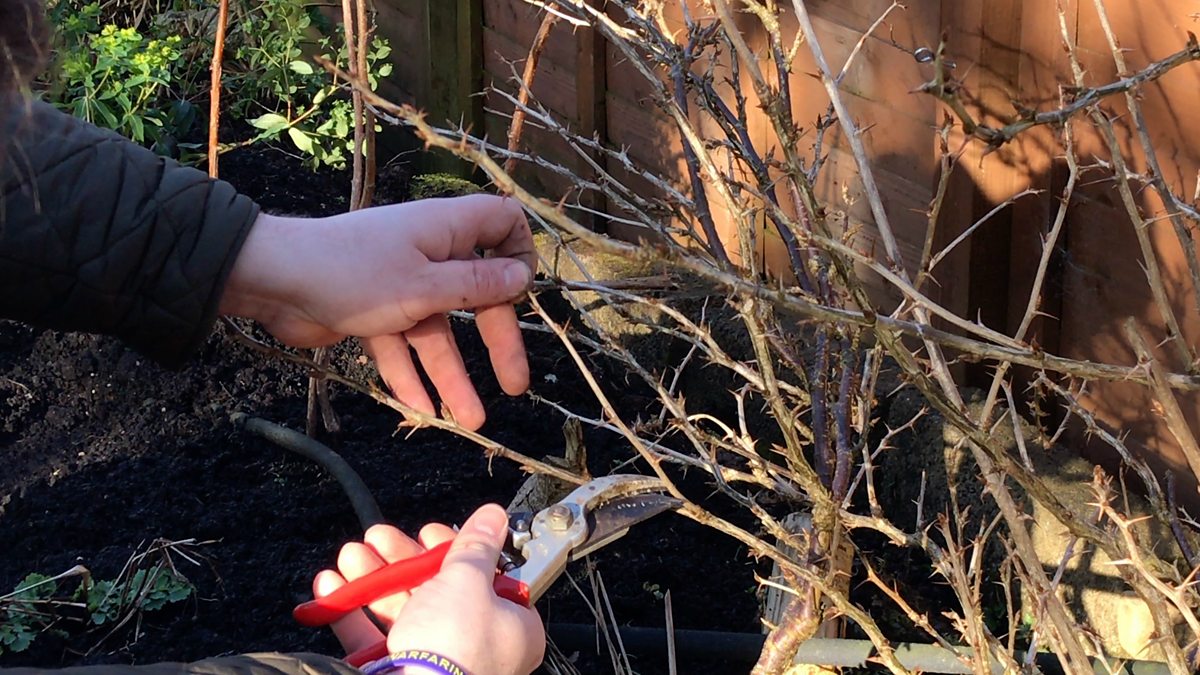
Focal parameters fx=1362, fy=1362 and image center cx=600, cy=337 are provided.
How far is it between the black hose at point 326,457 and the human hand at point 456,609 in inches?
31.0

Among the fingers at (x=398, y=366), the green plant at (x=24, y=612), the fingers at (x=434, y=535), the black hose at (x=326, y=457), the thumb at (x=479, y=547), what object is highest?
the fingers at (x=398, y=366)

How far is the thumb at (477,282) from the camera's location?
1.77m

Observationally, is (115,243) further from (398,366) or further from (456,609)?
(456,609)

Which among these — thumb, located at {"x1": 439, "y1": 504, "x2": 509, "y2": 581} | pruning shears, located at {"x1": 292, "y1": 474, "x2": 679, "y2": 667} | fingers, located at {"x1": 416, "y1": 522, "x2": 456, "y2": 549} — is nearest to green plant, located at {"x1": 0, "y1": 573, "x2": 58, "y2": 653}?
pruning shears, located at {"x1": 292, "y1": 474, "x2": 679, "y2": 667}

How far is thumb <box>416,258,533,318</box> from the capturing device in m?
1.77

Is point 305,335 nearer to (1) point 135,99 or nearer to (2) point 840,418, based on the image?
(2) point 840,418

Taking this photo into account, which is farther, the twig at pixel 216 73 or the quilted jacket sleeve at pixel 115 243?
the twig at pixel 216 73

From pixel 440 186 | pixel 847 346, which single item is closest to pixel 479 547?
pixel 847 346

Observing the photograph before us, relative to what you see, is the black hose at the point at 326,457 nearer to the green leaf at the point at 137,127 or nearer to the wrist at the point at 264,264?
the wrist at the point at 264,264

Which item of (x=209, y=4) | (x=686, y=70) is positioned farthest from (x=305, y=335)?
(x=209, y=4)

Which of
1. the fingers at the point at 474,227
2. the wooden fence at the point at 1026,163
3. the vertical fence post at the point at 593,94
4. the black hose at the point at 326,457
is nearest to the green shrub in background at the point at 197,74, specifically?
the vertical fence post at the point at 593,94

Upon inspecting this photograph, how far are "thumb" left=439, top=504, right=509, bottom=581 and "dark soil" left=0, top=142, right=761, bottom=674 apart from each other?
0.83 meters

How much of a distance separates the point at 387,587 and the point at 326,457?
4.03ft

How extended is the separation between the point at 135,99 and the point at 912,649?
130 inches
